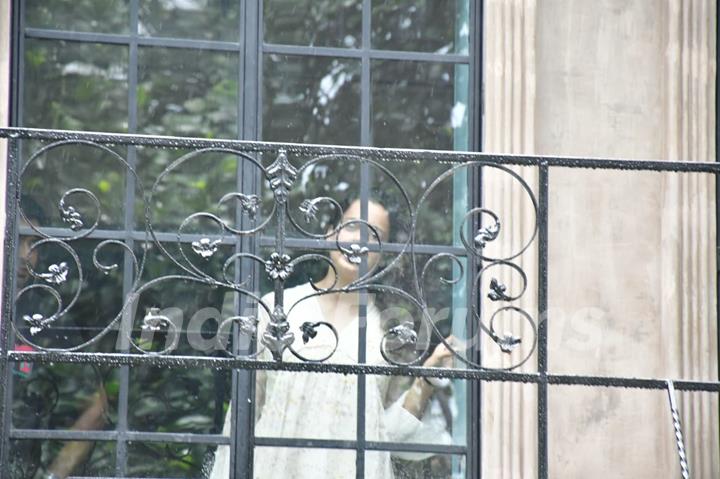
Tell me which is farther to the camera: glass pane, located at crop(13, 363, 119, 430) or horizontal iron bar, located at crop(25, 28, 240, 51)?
horizontal iron bar, located at crop(25, 28, 240, 51)

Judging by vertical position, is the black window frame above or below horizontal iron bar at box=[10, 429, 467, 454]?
above

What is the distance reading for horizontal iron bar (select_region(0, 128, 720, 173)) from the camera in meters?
4.54

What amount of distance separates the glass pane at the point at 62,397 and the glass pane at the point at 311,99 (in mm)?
1270

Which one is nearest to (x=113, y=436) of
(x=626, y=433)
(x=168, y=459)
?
(x=168, y=459)

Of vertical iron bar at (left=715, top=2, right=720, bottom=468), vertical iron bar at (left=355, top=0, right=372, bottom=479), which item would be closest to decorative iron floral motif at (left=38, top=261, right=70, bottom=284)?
vertical iron bar at (left=355, top=0, right=372, bottom=479)

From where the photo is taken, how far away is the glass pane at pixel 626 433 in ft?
18.5

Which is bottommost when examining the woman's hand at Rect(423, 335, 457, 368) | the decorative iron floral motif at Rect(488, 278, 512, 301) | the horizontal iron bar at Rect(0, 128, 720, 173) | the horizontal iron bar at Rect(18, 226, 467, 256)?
the woman's hand at Rect(423, 335, 457, 368)

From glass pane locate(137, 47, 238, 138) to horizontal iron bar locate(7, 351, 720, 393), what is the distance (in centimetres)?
151

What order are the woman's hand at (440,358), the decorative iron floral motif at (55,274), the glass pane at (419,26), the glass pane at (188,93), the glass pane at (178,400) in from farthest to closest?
the glass pane at (419,26) < the glass pane at (188,93) < the woman's hand at (440,358) < the glass pane at (178,400) < the decorative iron floral motif at (55,274)

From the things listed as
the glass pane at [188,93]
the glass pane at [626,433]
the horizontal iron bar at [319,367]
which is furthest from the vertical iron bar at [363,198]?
the horizontal iron bar at [319,367]

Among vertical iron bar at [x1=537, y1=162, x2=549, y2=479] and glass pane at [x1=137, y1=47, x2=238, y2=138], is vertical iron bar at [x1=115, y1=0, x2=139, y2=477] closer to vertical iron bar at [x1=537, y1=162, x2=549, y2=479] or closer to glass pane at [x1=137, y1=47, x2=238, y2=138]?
glass pane at [x1=137, y1=47, x2=238, y2=138]

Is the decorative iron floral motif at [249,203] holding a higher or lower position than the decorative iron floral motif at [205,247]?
higher

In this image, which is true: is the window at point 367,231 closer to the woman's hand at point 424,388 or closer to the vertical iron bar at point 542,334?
the woman's hand at point 424,388

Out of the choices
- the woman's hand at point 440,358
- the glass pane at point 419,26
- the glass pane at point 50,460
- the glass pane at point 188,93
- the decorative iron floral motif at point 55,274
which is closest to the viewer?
the decorative iron floral motif at point 55,274
